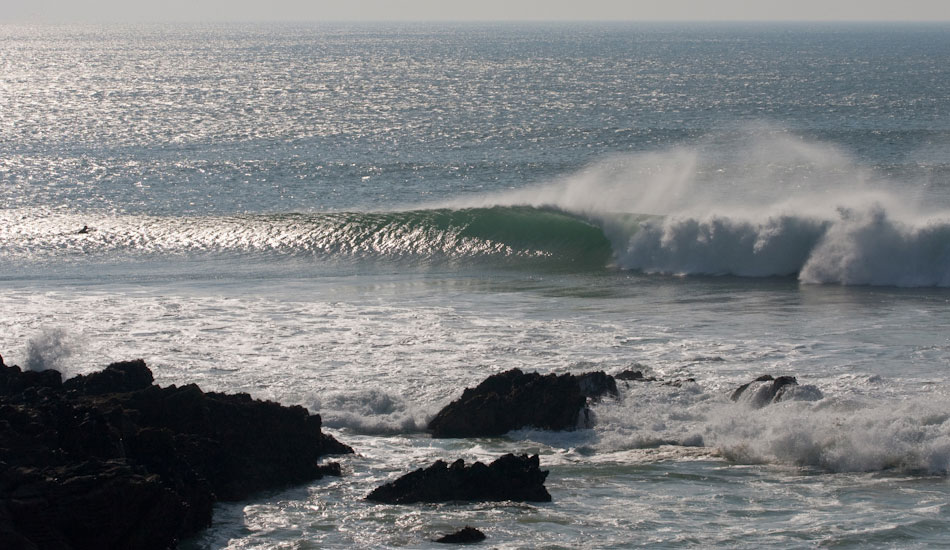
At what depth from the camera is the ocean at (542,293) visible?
42.3 feet

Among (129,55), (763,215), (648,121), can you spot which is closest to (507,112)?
(648,121)

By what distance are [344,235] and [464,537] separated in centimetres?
2137

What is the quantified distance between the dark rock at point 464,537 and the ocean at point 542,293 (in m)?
0.30

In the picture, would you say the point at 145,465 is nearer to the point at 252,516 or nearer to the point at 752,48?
the point at 252,516

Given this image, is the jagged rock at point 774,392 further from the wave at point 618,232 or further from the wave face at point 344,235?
the wave face at point 344,235

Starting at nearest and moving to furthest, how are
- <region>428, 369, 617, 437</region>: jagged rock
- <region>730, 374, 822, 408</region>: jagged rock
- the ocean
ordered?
the ocean < <region>428, 369, 617, 437</region>: jagged rock < <region>730, 374, 822, 408</region>: jagged rock

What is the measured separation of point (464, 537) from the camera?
38.0 ft

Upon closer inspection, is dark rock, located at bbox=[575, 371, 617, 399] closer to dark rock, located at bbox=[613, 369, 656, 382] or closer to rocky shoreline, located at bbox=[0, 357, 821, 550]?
rocky shoreline, located at bbox=[0, 357, 821, 550]

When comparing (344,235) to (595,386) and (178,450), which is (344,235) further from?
(178,450)

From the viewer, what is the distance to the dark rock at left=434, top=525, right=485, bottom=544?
11.6 m

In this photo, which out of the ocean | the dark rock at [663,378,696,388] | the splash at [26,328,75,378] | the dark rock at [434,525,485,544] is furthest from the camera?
the splash at [26,328,75,378]

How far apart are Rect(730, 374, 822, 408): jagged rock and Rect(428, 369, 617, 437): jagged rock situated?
6.80 ft

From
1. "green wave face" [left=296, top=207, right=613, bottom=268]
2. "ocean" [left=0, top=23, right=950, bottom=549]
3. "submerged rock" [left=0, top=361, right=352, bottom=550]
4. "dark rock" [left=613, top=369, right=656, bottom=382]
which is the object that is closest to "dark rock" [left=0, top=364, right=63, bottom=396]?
"submerged rock" [left=0, top=361, right=352, bottom=550]

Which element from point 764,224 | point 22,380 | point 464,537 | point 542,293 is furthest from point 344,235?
point 464,537
